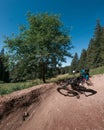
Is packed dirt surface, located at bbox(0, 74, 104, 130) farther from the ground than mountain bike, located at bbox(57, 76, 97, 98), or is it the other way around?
mountain bike, located at bbox(57, 76, 97, 98)

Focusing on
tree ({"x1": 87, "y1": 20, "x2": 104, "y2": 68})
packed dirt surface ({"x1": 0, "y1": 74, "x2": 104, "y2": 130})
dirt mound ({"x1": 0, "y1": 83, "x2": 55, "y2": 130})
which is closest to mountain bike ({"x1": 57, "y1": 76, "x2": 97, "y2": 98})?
packed dirt surface ({"x1": 0, "y1": 74, "x2": 104, "y2": 130})

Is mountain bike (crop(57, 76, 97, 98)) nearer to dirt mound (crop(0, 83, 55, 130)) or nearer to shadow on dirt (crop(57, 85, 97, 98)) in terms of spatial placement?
shadow on dirt (crop(57, 85, 97, 98))

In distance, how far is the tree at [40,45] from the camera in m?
12.4

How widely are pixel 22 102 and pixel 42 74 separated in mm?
5634

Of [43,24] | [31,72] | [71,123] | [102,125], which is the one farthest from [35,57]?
[102,125]

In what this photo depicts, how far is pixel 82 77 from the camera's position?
524 inches

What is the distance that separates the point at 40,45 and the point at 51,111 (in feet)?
22.5

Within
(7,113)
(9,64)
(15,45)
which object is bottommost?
(7,113)

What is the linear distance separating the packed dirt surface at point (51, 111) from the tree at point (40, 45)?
11.4 ft

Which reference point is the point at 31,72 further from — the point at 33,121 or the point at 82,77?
the point at 33,121

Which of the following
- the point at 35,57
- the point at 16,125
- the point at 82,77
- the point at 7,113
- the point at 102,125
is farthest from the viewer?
the point at 82,77

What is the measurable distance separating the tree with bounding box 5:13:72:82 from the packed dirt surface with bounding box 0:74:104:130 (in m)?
3.46

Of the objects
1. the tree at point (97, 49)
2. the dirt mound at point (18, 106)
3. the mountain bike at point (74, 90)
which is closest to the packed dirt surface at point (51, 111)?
the dirt mound at point (18, 106)

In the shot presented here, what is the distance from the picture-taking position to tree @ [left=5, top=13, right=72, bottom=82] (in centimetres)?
1243
